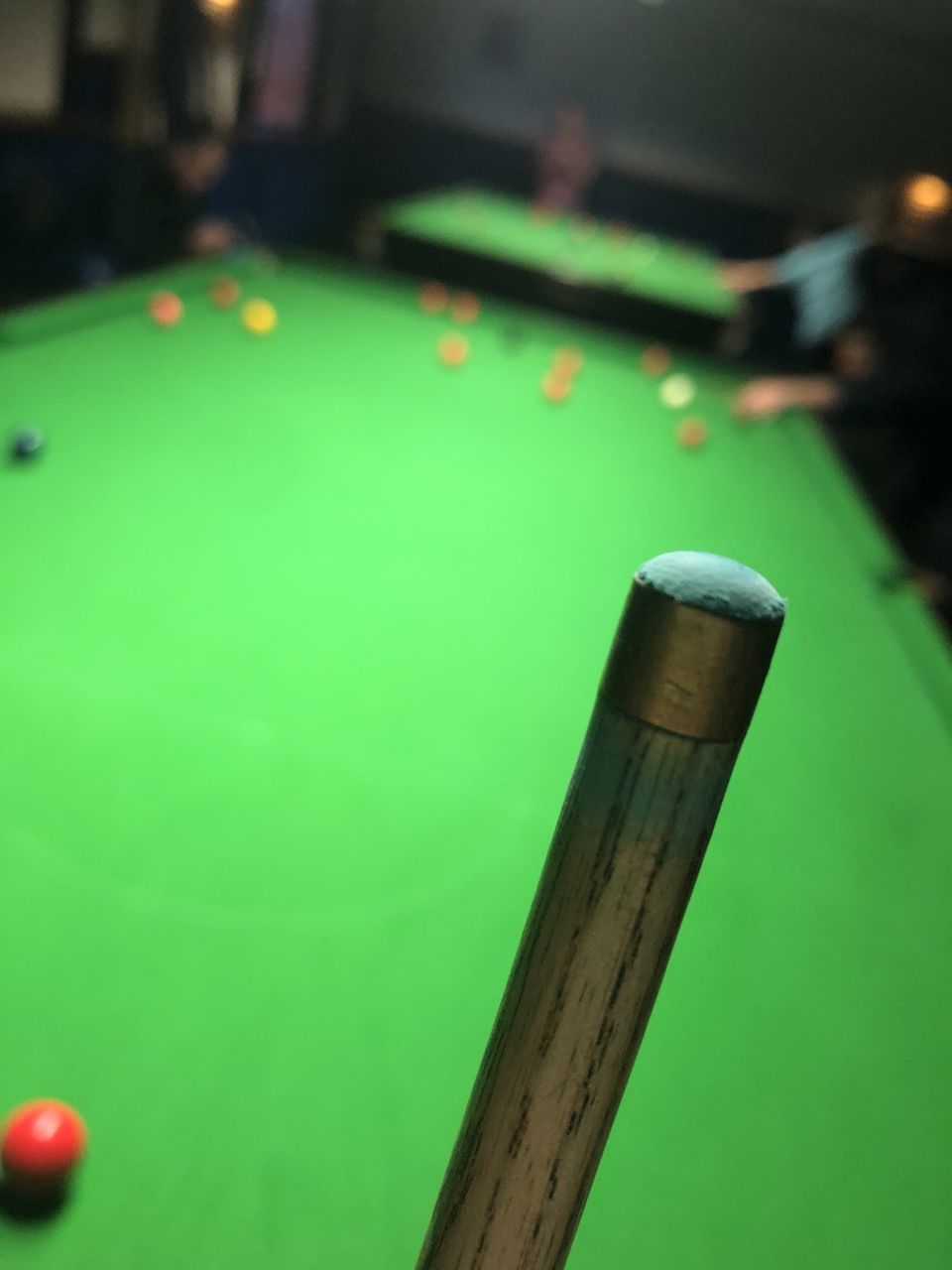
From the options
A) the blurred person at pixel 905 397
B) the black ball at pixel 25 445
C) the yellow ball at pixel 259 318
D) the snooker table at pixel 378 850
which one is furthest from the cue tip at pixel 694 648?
the yellow ball at pixel 259 318

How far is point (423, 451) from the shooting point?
234cm

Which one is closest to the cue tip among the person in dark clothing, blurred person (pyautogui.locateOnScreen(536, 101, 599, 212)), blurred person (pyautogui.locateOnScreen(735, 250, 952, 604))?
blurred person (pyautogui.locateOnScreen(735, 250, 952, 604))

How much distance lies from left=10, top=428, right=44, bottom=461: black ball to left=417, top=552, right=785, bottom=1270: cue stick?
59.6 inches

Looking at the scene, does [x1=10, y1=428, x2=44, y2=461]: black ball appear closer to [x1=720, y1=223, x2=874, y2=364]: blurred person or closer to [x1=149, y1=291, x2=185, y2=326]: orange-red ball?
[x1=149, y1=291, x2=185, y2=326]: orange-red ball

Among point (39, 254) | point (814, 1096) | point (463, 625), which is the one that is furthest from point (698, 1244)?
point (39, 254)

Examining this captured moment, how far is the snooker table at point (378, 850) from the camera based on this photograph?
31.8 inches

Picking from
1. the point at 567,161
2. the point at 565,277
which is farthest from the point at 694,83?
the point at 565,277

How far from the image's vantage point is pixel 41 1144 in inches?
28.1

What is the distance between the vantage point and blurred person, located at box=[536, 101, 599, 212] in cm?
774

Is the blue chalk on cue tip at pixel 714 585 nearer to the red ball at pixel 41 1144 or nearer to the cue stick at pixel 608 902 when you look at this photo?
the cue stick at pixel 608 902

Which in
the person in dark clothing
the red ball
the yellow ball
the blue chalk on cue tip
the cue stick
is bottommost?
the person in dark clothing

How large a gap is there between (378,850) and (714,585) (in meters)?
0.72

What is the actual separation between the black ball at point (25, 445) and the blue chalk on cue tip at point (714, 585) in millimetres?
1551

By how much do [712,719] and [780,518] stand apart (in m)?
1.94
